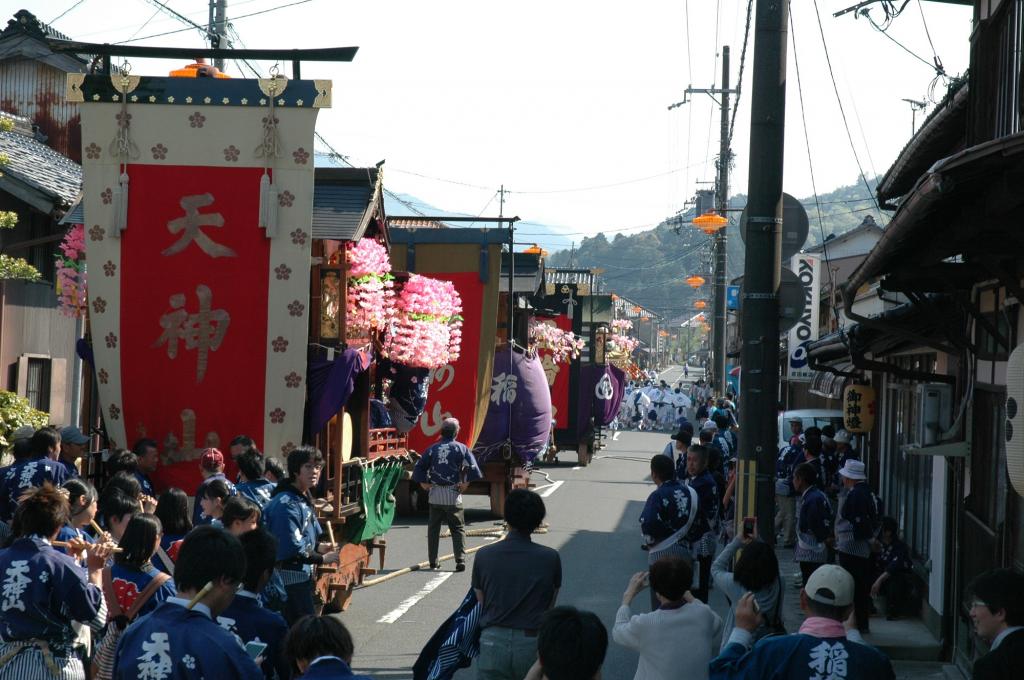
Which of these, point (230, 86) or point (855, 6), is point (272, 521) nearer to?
point (230, 86)

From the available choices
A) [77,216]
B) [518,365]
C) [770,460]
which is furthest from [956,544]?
[518,365]

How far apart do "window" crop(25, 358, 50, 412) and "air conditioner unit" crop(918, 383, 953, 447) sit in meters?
A: 16.0

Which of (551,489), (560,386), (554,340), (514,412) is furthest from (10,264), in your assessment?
(560,386)

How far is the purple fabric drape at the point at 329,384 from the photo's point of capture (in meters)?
11.2

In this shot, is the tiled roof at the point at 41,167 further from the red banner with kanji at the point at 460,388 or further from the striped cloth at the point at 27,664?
the striped cloth at the point at 27,664

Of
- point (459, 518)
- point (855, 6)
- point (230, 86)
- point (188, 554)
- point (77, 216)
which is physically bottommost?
point (459, 518)

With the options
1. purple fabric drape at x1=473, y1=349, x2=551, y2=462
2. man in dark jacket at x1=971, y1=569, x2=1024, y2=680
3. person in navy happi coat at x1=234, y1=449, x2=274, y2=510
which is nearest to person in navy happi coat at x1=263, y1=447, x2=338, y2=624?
person in navy happi coat at x1=234, y1=449, x2=274, y2=510

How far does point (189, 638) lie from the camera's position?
4316 mm

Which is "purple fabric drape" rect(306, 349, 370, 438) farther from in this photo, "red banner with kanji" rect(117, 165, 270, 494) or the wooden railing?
the wooden railing

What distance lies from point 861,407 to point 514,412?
6.68 metres

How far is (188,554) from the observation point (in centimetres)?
454

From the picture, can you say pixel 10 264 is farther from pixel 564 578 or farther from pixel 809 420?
pixel 809 420

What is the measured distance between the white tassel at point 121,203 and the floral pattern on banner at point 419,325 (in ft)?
11.1

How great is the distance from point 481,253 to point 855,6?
7383 mm
